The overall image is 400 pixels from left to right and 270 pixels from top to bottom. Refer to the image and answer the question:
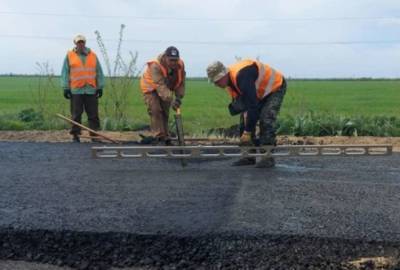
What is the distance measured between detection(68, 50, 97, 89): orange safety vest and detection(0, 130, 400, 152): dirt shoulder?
87 cm

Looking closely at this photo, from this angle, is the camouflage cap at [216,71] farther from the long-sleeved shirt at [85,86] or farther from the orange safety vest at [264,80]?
the long-sleeved shirt at [85,86]

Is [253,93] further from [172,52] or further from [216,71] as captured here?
[172,52]

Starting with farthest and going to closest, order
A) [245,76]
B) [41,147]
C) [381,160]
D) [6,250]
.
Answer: [41,147] → [381,160] → [245,76] → [6,250]

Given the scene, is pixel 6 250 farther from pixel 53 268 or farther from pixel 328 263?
pixel 328 263

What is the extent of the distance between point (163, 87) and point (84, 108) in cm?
258

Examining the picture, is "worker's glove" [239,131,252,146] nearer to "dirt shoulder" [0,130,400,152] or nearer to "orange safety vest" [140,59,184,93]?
"orange safety vest" [140,59,184,93]

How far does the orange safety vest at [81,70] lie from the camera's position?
10125 mm

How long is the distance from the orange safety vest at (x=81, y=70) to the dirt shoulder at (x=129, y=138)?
0.87 m

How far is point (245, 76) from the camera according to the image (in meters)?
7.06

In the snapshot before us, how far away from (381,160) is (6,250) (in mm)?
4877

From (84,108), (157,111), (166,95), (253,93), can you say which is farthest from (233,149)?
(84,108)

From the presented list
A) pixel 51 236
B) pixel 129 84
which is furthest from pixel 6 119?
pixel 51 236

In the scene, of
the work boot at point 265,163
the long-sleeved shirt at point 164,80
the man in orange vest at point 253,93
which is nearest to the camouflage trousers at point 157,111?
the long-sleeved shirt at point 164,80

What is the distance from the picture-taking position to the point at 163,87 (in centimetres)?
856
